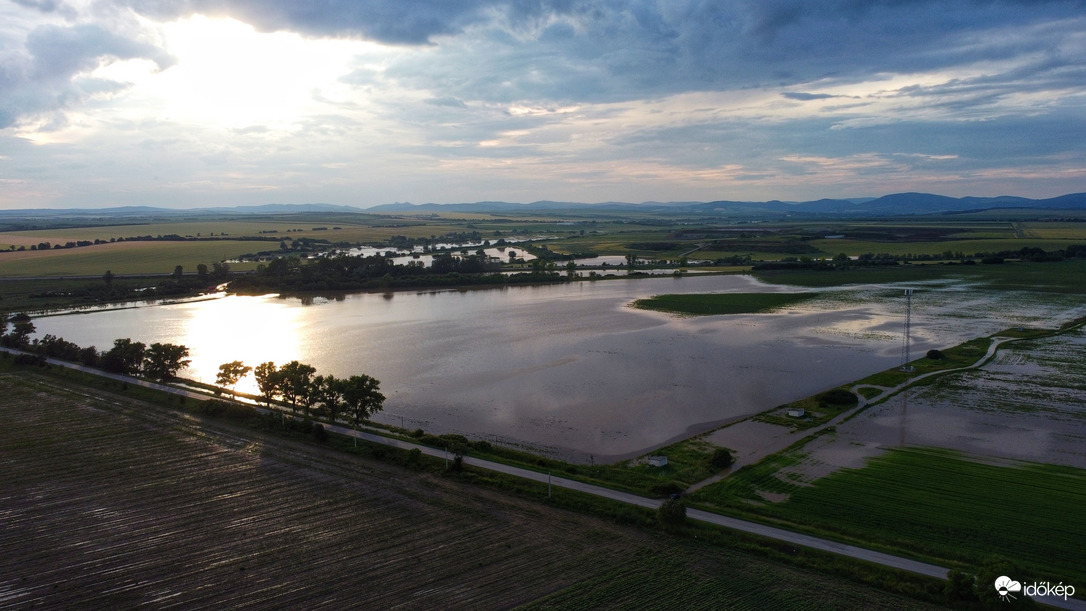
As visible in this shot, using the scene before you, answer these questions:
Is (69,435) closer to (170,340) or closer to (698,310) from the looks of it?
(170,340)

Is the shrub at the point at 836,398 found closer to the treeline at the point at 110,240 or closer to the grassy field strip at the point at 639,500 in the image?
the grassy field strip at the point at 639,500

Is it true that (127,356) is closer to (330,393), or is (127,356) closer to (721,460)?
(330,393)

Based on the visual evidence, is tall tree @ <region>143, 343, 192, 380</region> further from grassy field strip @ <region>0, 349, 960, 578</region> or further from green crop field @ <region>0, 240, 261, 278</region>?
green crop field @ <region>0, 240, 261, 278</region>

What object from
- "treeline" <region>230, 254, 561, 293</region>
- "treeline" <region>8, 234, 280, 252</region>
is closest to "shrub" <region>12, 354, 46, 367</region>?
"treeline" <region>230, 254, 561, 293</region>

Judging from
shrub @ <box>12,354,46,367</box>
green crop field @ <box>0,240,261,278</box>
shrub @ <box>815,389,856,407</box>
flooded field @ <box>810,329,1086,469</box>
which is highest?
green crop field @ <box>0,240,261,278</box>

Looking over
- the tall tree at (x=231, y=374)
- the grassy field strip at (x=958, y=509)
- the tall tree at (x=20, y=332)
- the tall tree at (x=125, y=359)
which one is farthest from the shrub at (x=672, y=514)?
the tall tree at (x=20, y=332)

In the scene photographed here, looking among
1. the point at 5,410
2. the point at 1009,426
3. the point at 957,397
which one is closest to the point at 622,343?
the point at 957,397
